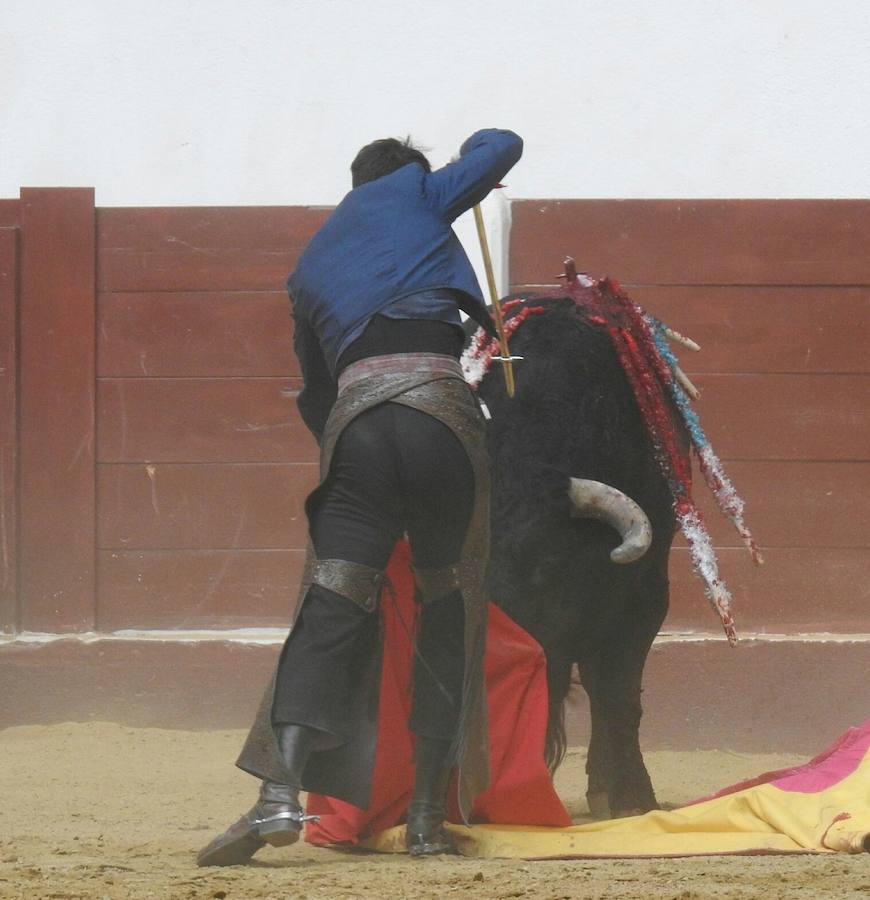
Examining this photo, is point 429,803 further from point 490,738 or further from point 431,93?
point 431,93

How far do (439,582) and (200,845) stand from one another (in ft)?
2.64

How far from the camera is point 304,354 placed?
11.3 feet

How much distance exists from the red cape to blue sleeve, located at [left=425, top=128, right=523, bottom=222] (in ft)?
2.50

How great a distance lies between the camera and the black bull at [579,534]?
12.2ft

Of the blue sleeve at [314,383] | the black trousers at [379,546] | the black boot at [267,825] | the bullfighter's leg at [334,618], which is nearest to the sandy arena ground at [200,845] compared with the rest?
the black boot at [267,825]

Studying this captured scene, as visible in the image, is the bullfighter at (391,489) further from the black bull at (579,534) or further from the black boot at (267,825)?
the black bull at (579,534)

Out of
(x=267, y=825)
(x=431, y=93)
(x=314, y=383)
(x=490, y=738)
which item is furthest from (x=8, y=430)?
(x=267, y=825)

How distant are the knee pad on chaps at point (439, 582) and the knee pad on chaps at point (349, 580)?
14 centimetres

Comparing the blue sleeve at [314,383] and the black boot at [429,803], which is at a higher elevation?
the blue sleeve at [314,383]

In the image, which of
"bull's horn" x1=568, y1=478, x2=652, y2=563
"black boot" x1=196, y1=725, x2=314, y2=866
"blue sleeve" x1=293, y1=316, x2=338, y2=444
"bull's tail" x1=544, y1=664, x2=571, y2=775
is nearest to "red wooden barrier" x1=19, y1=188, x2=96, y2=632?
"bull's tail" x1=544, y1=664, x2=571, y2=775

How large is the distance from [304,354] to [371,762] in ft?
2.76

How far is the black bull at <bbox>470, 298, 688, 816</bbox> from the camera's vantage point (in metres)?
3.72

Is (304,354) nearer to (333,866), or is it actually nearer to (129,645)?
(333,866)

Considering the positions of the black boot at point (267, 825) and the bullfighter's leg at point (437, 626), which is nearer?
the black boot at point (267, 825)
